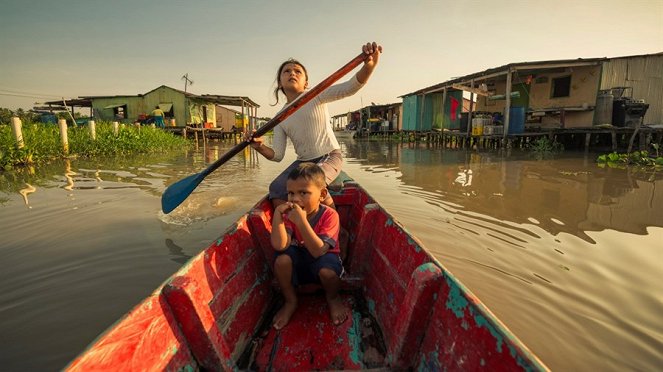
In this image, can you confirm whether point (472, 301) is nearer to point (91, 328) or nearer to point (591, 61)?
point (91, 328)

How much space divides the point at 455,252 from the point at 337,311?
5.93 feet

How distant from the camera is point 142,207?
4.91 m

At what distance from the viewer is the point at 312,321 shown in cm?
195

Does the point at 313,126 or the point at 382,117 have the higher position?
the point at 382,117

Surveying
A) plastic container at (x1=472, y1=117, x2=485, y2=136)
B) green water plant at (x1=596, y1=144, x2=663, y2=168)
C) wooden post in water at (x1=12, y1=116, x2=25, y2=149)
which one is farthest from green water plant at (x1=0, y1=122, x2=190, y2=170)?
green water plant at (x1=596, y1=144, x2=663, y2=168)

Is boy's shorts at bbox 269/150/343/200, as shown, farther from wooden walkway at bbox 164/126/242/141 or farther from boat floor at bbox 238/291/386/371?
wooden walkway at bbox 164/126/242/141

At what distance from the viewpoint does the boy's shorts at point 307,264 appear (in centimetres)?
202

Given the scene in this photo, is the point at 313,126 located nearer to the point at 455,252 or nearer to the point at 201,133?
the point at 455,252

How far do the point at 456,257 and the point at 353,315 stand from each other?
5.24ft

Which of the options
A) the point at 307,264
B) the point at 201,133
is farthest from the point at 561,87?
the point at 201,133

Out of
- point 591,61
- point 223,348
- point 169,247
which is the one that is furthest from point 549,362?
point 591,61

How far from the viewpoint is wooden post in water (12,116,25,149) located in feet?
24.3

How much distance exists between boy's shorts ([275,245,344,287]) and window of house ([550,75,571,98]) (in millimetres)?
15780

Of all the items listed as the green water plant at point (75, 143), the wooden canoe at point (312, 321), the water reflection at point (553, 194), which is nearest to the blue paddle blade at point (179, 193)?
the wooden canoe at point (312, 321)
